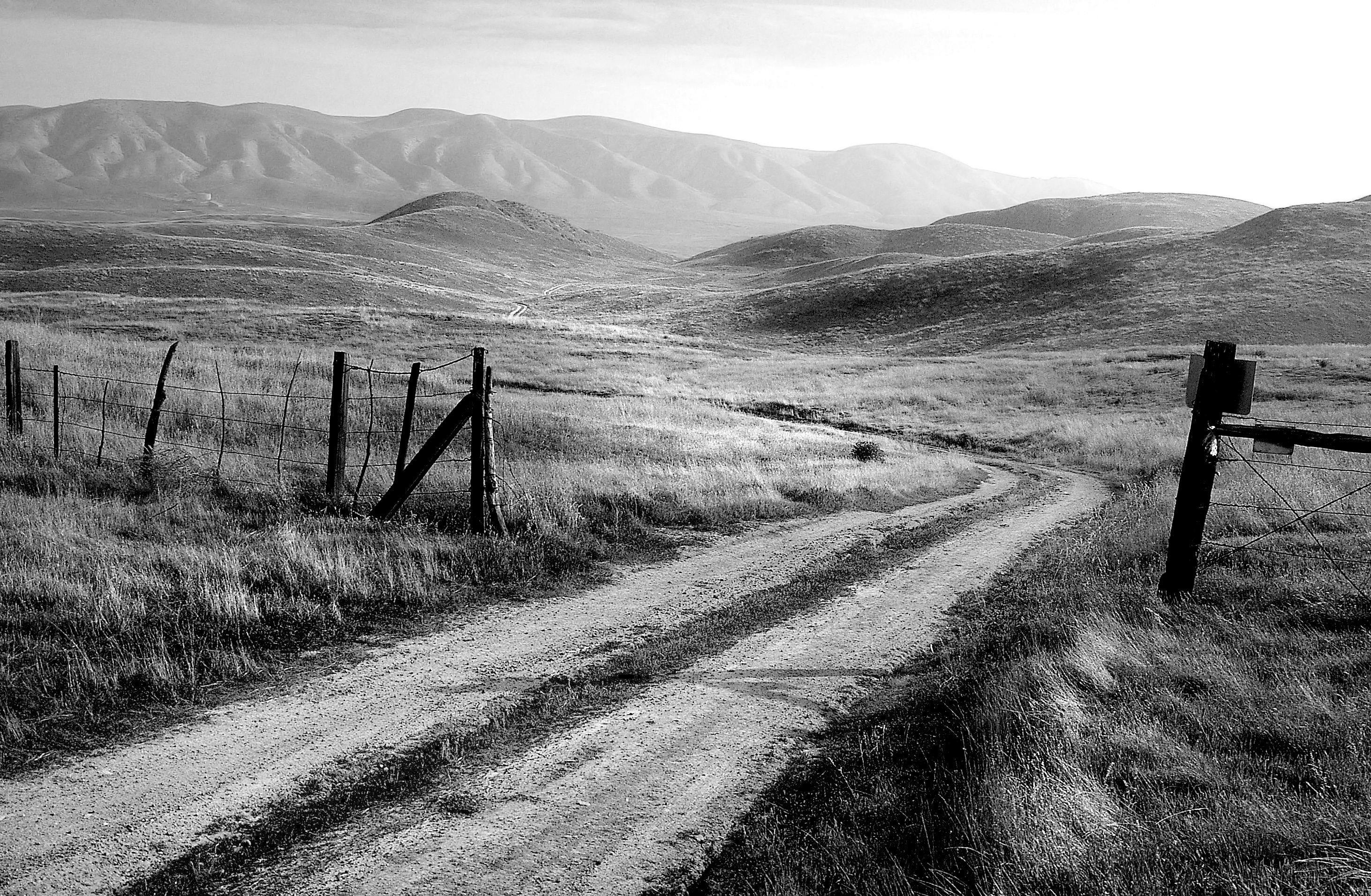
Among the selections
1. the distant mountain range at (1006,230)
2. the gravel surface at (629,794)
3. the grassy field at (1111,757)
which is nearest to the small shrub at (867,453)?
the grassy field at (1111,757)

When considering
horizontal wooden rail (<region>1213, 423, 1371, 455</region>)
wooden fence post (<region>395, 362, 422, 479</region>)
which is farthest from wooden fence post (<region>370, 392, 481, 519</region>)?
horizontal wooden rail (<region>1213, 423, 1371, 455</region>)

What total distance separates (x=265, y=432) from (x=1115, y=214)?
19011 centimetres

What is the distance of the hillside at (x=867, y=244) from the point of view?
444ft

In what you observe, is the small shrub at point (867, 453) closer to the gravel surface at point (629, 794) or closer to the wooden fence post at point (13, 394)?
the gravel surface at point (629, 794)

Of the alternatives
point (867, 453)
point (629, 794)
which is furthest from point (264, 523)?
point (867, 453)

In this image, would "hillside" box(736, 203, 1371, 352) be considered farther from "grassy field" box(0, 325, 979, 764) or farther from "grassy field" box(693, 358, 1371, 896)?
"grassy field" box(693, 358, 1371, 896)

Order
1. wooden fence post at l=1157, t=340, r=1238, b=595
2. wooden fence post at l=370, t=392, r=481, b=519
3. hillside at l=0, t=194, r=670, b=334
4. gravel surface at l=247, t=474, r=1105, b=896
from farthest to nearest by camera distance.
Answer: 1. hillside at l=0, t=194, r=670, b=334
2. wooden fence post at l=370, t=392, r=481, b=519
3. wooden fence post at l=1157, t=340, r=1238, b=595
4. gravel surface at l=247, t=474, r=1105, b=896

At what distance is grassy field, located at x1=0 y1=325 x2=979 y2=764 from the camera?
659cm

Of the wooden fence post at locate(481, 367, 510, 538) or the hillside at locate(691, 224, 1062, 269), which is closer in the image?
the wooden fence post at locate(481, 367, 510, 538)

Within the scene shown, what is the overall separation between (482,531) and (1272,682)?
7.93 metres

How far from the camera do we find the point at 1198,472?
7250 millimetres

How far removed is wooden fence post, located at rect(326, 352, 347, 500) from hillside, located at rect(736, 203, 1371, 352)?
51.3 meters

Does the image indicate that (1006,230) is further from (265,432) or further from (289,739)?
(289,739)

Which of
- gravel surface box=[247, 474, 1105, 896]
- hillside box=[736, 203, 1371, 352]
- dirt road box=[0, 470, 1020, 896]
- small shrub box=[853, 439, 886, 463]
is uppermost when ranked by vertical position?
hillside box=[736, 203, 1371, 352]
